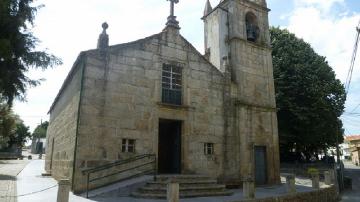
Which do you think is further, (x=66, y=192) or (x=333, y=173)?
(x=333, y=173)

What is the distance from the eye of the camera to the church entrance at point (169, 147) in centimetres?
1420

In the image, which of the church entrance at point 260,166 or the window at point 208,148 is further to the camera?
the church entrance at point 260,166

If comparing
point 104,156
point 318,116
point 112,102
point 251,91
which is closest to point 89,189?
point 104,156

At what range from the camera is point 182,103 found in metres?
14.4

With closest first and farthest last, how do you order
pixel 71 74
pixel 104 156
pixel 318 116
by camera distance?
1. pixel 104 156
2. pixel 71 74
3. pixel 318 116

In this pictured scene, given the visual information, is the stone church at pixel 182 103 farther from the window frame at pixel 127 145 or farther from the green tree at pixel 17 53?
the green tree at pixel 17 53

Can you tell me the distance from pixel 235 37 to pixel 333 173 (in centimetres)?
973

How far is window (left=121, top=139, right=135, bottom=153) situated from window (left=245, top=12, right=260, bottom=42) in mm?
9503

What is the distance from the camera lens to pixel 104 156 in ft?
38.7

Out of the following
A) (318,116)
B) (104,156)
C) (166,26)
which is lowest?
(104,156)

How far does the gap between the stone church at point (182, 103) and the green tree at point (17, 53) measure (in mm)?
4018

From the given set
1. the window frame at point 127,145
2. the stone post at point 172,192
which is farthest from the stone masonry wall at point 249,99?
the stone post at point 172,192

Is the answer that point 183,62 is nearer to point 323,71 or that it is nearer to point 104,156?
point 104,156

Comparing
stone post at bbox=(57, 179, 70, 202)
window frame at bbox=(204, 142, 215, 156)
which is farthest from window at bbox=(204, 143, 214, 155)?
stone post at bbox=(57, 179, 70, 202)
